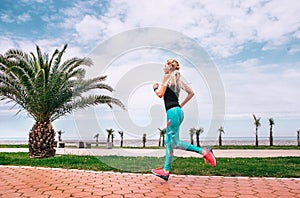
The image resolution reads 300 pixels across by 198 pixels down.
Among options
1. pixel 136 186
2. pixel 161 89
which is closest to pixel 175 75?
pixel 161 89

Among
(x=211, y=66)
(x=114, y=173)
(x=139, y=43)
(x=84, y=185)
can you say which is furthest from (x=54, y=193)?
(x=139, y=43)

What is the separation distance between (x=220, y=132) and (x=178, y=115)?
26.1 meters

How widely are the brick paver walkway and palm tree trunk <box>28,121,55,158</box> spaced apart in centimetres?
494

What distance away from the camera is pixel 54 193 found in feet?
15.3

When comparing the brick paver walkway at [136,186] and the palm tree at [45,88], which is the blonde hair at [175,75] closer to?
the brick paver walkway at [136,186]

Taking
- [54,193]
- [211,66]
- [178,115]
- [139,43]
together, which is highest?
[139,43]

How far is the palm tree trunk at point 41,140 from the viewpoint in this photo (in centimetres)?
1141

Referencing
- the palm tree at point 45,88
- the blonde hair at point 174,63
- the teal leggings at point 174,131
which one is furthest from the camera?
the palm tree at point 45,88

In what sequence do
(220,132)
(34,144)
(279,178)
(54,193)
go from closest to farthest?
1. (54,193)
2. (279,178)
3. (34,144)
4. (220,132)

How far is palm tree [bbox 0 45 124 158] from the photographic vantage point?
1106 cm

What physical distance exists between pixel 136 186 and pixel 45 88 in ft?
23.9

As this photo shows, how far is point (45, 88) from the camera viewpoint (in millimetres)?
11273

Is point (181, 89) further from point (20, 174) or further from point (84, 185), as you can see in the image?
point (20, 174)

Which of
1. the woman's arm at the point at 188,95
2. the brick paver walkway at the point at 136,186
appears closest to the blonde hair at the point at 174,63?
the woman's arm at the point at 188,95
